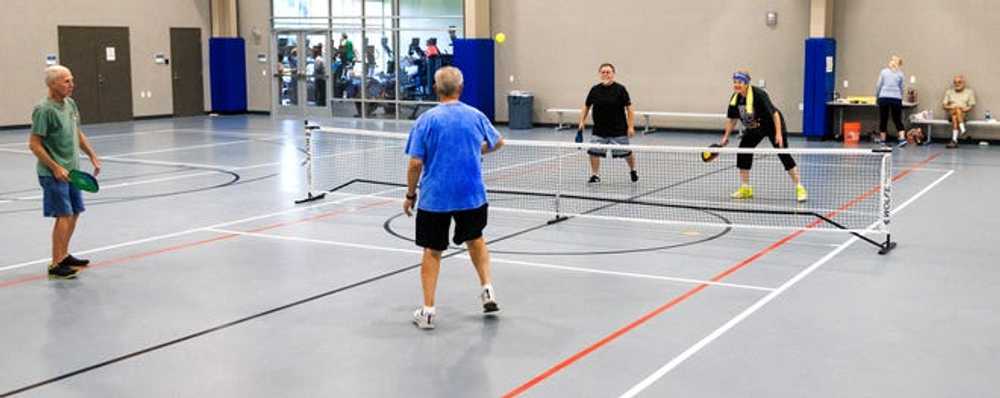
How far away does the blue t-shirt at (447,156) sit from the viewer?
759 cm

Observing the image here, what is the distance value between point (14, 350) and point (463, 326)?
3.20m

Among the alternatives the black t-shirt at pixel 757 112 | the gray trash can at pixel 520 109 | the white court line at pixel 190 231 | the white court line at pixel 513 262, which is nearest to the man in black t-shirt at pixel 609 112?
the black t-shirt at pixel 757 112

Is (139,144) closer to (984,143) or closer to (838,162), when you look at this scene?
(838,162)

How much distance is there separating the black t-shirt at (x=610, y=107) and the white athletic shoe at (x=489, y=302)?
7.93 metres

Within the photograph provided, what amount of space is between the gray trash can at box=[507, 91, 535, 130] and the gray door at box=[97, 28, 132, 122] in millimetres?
11718

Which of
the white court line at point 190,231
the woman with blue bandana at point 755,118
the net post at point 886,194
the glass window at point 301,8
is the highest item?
the glass window at point 301,8

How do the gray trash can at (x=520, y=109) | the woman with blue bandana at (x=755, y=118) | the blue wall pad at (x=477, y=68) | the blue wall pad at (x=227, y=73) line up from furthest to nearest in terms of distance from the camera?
the blue wall pad at (x=227, y=73), the blue wall pad at (x=477, y=68), the gray trash can at (x=520, y=109), the woman with blue bandana at (x=755, y=118)

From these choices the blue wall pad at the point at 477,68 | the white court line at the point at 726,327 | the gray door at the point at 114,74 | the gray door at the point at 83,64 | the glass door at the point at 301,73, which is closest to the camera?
the white court line at the point at 726,327

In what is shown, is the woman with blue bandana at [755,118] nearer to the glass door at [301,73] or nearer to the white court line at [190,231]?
the white court line at [190,231]

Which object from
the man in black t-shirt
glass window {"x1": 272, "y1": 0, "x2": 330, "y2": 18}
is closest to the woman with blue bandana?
the man in black t-shirt

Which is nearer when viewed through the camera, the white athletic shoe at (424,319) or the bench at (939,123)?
the white athletic shoe at (424,319)

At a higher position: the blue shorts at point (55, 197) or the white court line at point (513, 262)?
the blue shorts at point (55, 197)

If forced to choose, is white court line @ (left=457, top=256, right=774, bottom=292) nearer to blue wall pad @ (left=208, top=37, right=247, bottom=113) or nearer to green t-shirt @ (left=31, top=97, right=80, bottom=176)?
green t-shirt @ (left=31, top=97, right=80, bottom=176)

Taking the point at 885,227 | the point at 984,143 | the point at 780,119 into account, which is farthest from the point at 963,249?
the point at 984,143
